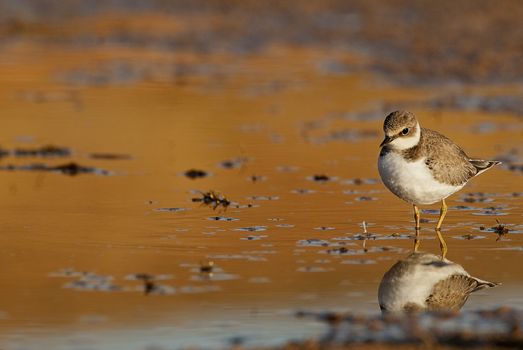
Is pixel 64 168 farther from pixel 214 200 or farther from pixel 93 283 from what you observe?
pixel 93 283

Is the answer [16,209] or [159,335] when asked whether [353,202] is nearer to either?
[16,209]

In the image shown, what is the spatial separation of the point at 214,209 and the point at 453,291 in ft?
13.0

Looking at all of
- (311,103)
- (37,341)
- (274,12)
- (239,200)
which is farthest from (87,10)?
(37,341)

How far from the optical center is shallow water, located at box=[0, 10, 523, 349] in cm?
818

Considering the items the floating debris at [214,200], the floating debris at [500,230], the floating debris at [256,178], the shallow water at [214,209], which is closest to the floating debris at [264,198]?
the shallow water at [214,209]

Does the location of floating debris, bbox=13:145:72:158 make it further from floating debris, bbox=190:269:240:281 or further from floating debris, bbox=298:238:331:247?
floating debris, bbox=190:269:240:281

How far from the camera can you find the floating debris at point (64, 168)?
14188 mm

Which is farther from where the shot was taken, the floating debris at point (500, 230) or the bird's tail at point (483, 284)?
the floating debris at point (500, 230)

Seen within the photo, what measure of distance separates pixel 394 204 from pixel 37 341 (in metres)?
5.77

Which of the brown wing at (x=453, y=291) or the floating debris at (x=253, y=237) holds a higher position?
the floating debris at (x=253, y=237)

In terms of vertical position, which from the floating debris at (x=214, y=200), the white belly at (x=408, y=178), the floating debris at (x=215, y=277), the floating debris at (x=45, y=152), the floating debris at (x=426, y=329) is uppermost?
the floating debris at (x=45, y=152)

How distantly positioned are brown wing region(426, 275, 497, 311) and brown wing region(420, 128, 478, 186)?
200cm

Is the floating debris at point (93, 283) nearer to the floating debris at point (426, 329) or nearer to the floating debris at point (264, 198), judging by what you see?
the floating debris at point (426, 329)

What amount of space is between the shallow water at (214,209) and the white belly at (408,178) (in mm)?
404
